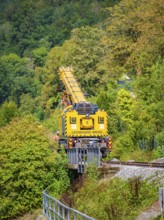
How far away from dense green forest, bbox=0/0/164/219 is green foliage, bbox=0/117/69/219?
47mm

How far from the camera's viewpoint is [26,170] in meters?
35.2

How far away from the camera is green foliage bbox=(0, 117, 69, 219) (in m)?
34.8

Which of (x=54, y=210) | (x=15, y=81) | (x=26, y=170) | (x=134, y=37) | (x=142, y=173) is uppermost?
(x=134, y=37)

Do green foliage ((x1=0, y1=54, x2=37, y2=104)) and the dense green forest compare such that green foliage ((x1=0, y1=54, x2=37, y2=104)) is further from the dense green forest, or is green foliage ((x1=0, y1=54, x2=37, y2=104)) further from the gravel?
the gravel

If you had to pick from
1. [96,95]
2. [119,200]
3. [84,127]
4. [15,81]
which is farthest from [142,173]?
[15,81]

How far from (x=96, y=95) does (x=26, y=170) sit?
4363 cm

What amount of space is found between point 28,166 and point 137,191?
9.98m

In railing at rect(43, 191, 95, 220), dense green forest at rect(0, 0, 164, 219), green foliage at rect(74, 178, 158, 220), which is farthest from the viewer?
dense green forest at rect(0, 0, 164, 219)

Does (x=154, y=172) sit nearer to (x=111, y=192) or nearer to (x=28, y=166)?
(x=111, y=192)

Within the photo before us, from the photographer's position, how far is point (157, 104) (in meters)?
46.8

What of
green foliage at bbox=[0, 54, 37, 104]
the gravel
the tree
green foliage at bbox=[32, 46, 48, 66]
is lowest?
green foliage at bbox=[0, 54, 37, 104]

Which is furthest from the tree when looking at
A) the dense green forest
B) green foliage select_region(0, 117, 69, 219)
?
green foliage select_region(0, 117, 69, 219)

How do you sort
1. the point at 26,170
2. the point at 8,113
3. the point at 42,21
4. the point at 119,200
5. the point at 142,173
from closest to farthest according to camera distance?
the point at 119,200
the point at 142,173
the point at 26,170
the point at 8,113
the point at 42,21

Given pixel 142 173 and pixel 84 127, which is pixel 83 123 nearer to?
pixel 84 127
